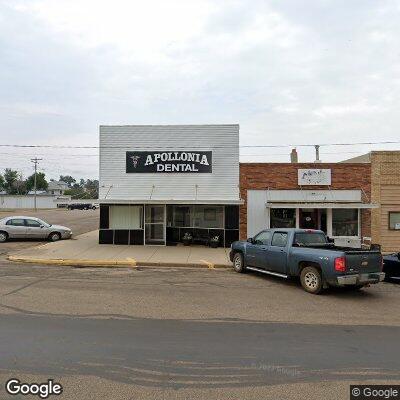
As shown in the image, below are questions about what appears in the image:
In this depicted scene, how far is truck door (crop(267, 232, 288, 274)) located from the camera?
11.3m

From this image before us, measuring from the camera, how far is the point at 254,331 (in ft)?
22.4

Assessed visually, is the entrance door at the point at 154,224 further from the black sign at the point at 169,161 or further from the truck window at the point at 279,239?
the truck window at the point at 279,239

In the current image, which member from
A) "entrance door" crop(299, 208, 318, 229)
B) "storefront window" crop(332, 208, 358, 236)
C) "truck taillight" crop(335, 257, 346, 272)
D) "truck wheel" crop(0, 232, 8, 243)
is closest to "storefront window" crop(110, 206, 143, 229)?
"truck wheel" crop(0, 232, 8, 243)

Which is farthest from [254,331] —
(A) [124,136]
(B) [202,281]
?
(A) [124,136]

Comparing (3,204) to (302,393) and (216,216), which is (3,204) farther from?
→ (302,393)

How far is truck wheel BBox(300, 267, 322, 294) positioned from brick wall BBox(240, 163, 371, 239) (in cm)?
953

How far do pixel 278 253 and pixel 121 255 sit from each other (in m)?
7.59

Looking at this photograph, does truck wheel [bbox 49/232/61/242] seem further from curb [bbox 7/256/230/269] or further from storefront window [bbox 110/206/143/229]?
curb [bbox 7/256/230/269]

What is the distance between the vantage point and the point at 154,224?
20844mm

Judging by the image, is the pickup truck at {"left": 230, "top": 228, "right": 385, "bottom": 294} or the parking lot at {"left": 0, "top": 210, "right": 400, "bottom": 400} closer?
the parking lot at {"left": 0, "top": 210, "right": 400, "bottom": 400}

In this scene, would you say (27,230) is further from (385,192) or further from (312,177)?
(385,192)

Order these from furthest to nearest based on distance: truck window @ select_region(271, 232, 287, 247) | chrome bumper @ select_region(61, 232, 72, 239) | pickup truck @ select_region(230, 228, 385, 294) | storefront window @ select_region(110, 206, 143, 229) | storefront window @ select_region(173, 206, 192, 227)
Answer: chrome bumper @ select_region(61, 232, 72, 239) < storefront window @ select_region(173, 206, 192, 227) < storefront window @ select_region(110, 206, 143, 229) < truck window @ select_region(271, 232, 287, 247) < pickup truck @ select_region(230, 228, 385, 294)

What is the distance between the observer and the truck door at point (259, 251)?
12.2 m

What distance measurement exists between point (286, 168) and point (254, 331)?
14396 millimetres
